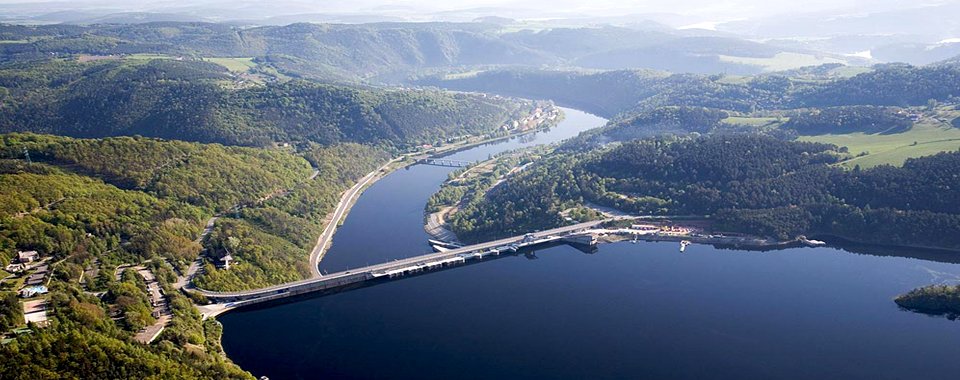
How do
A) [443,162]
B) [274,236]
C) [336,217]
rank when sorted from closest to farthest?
[274,236], [336,217], [443,162]

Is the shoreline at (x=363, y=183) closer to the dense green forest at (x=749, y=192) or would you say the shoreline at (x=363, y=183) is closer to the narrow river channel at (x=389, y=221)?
the narrow river channel at (x=389, y=221)

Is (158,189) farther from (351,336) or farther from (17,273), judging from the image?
(351,336)

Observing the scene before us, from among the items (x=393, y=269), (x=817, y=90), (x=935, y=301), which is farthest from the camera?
(x=817, y=90)

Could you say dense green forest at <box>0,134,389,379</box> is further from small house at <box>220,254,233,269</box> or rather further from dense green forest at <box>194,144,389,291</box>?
small house at <box>220,254,233,269</box>

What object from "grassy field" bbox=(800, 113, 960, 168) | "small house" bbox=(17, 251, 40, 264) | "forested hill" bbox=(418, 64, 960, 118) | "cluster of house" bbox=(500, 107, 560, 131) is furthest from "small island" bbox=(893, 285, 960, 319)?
"cluster of house" bbox=(500, 107, 560, 131)

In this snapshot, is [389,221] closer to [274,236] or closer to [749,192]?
[274,236]

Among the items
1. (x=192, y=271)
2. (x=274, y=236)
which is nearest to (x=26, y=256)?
(x=192, y=271)

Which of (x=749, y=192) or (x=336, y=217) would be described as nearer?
(x=749, y=192)
